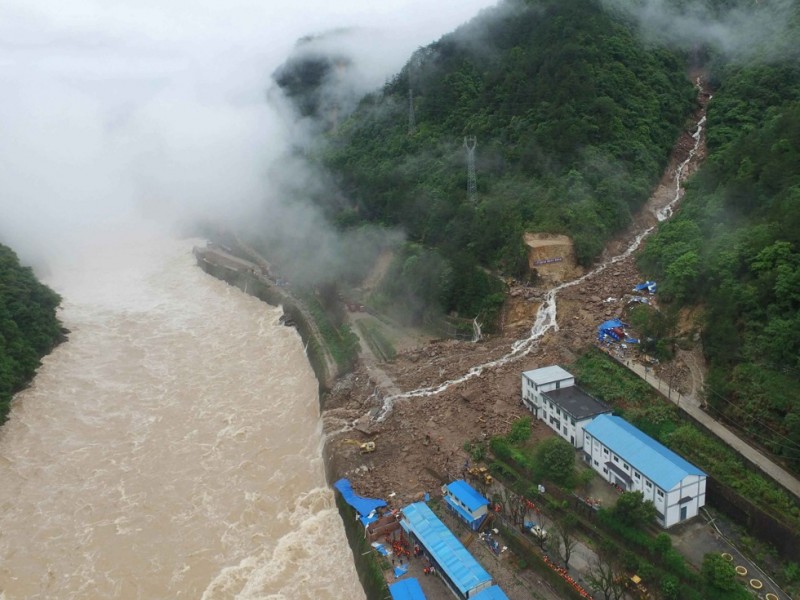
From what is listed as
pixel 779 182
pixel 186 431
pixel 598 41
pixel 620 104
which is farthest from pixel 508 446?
pixel 598 41

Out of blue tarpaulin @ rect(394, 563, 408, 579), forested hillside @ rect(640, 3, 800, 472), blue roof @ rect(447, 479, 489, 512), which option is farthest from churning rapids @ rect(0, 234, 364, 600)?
forested hillside @ rect(640, 3, 800, 472)

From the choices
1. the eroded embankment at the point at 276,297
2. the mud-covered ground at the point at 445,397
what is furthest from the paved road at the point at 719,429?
the eroded embankment at the point at 276,297

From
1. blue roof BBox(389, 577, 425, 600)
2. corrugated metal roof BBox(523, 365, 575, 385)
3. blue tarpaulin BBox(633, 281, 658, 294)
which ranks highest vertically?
corrugated metal roof BBox(523, 365, 575, 385)

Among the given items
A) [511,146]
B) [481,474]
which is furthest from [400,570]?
[511,146]

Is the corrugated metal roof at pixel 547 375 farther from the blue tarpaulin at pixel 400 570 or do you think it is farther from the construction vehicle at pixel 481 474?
the blue tarpaulin at pixel 400 570

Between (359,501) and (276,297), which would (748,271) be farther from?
(276,297)

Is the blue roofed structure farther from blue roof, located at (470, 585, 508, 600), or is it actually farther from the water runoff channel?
the water runoff channel
